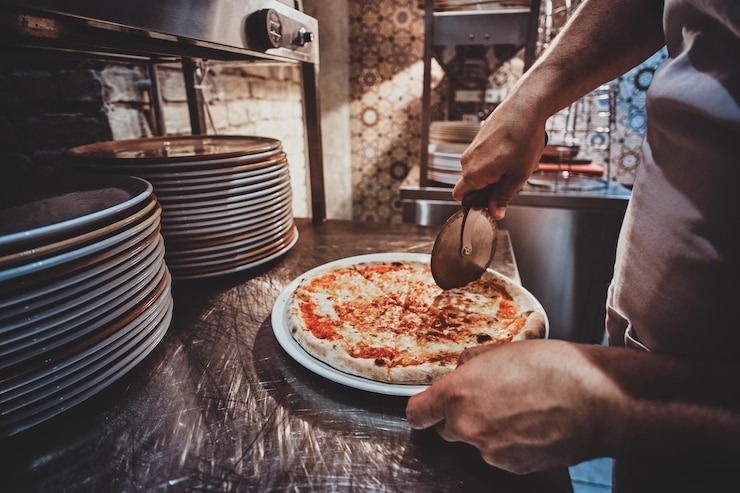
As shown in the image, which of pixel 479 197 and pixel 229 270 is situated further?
pixel 229 270

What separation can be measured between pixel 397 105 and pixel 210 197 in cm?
330

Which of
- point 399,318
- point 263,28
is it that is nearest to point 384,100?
point 263,28

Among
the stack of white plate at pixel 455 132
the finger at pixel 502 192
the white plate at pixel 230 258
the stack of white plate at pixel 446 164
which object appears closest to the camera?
the finger at pixel 502 192

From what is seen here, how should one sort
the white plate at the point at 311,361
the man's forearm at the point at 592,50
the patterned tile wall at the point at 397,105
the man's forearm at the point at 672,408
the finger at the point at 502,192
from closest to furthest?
the man's forearm at the point at 672,408
the white plate at the point at 311,361
the man's forearm at the point at 592,50
the finger at the point at 502,192
the patterned tile wall at the point at 397,105

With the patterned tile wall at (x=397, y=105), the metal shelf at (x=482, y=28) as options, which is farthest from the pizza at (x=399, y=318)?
the patterned tile wall at (x=397, y=105)

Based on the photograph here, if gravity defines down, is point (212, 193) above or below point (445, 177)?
above

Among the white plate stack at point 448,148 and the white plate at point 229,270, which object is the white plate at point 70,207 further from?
the white plate stack at point 448,148

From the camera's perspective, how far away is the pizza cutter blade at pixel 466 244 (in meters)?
1.10

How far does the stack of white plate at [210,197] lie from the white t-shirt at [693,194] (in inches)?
39.3

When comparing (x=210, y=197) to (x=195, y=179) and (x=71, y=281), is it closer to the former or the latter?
(x=195, y=179)

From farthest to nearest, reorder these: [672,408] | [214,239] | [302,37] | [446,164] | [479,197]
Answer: [446,164]
[302,37]
[214,239]
[479,197]
[672,408]

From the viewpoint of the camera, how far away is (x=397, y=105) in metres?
4.12

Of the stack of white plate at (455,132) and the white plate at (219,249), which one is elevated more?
the stack of white plate at (455,132)

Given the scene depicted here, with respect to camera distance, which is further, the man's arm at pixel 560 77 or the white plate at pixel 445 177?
the white plate at pixel 445 177
